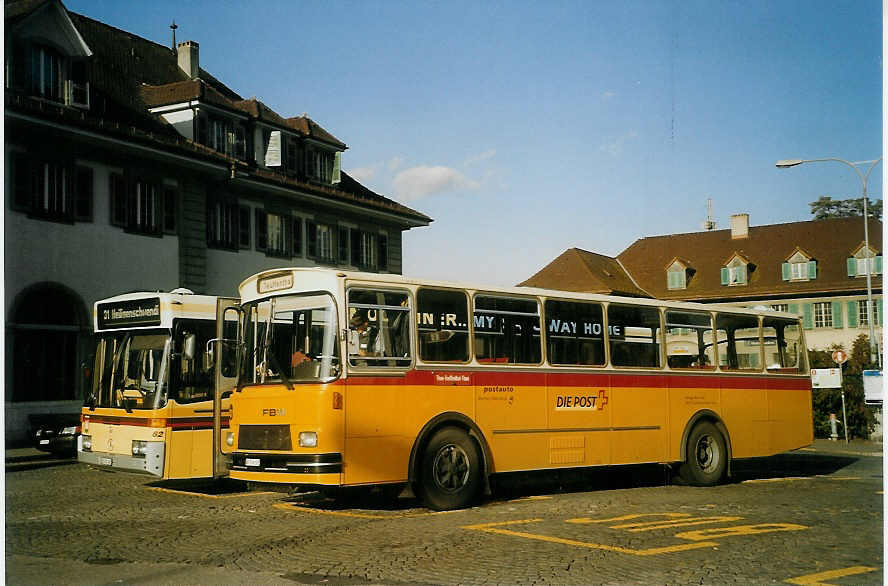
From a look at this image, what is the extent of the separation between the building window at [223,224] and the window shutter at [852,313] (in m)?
23.0

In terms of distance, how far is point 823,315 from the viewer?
4341 cm

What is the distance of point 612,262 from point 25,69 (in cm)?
4700

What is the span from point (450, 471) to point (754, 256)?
50079 millimetres

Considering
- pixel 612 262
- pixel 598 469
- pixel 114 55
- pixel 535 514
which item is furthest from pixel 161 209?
pixel 612 262

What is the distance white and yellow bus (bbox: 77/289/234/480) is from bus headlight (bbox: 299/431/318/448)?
9.54ft

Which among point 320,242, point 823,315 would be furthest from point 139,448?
point 823,315

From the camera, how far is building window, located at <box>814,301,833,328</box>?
41838mm

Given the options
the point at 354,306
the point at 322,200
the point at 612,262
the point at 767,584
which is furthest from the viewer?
the point at 612,262

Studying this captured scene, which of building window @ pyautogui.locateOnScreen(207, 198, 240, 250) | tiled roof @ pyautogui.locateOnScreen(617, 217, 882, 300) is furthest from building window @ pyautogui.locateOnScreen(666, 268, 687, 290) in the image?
building window @ pyautogui.locateOnScreen(207, 198, 240, 250)

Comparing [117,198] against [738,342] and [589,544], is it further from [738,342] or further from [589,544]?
[589,544]

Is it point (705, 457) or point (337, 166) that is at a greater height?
point (337, 166)

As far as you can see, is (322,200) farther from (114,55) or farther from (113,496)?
(113,496)

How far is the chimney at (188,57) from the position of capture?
116 ft

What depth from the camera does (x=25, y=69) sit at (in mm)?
24672
